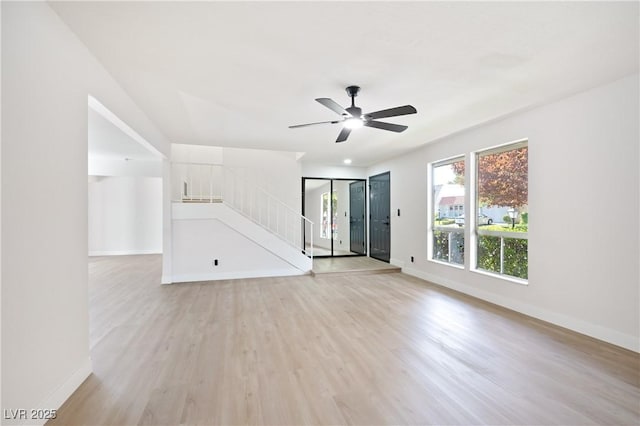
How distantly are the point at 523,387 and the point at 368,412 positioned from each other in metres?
1.20

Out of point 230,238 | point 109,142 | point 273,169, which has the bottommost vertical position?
point 230,238

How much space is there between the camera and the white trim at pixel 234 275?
5387mm

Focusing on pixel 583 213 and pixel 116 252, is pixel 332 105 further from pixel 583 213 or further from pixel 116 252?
pixel 116 252

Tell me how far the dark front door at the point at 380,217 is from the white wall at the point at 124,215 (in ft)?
21.7

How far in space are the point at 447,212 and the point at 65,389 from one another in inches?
203

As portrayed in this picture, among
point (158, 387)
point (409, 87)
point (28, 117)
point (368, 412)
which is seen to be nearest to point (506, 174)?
point (409, 87)

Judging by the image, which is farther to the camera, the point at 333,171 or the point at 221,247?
the point at 333,171

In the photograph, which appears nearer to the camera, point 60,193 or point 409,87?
point 60,193

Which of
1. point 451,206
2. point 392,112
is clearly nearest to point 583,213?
point 451,206

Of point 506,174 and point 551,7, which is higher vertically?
point 551,7

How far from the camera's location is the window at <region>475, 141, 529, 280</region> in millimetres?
3746

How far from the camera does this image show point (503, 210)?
13.1ft

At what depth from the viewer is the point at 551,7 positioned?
1.81 meters

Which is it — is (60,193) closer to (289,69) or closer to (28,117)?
(28,117)
